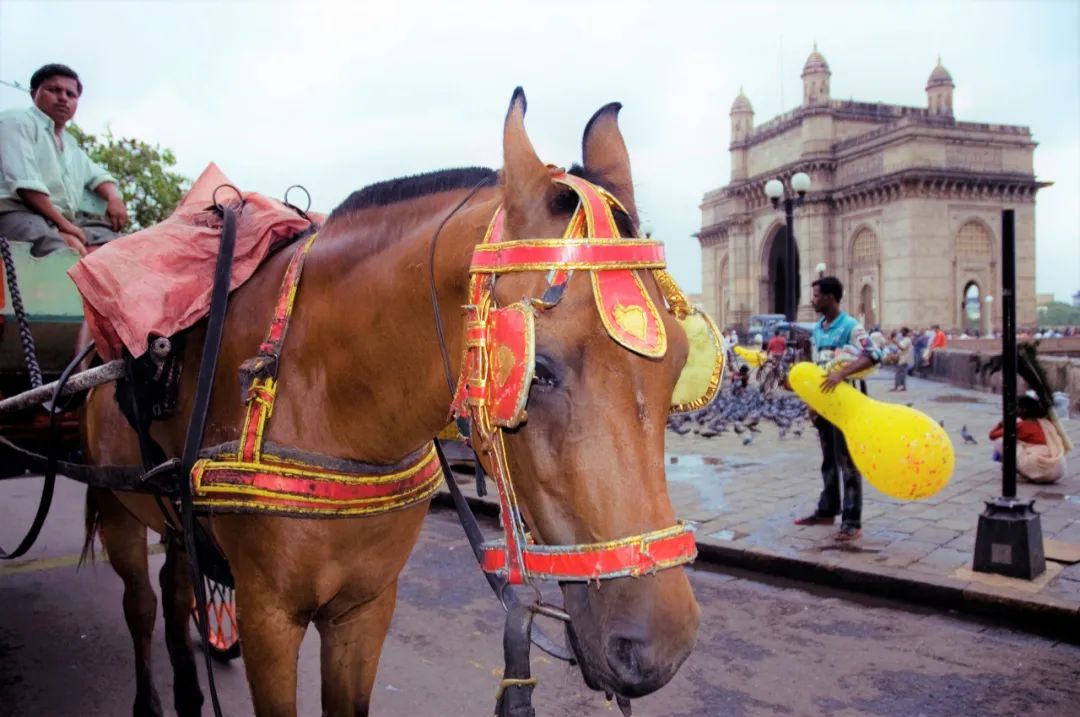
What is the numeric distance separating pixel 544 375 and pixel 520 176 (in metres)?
0.43

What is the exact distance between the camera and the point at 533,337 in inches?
54.2

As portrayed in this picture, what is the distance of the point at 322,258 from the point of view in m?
2.12

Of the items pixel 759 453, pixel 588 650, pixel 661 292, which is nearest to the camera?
pixel 588 650

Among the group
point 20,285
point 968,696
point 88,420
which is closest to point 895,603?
point 968,696

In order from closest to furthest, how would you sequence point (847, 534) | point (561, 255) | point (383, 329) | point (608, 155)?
1. point (561, 255)
2. point (608, 155)
3. point (383, 329)
4. point (847, 534)

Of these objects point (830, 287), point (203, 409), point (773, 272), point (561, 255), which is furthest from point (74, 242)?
point (773, 272)

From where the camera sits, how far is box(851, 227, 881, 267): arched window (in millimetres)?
44781

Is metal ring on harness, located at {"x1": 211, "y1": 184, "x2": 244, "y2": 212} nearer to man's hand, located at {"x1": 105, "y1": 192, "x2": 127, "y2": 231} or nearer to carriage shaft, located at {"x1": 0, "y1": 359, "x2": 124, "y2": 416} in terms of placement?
carriage shaft, located at {"x1": 0, "y1": 359, "x2": 124, "y2": 416}

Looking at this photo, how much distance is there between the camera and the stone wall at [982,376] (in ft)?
51.2

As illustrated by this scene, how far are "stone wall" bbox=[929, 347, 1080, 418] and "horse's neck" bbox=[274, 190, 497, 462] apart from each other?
9.77m

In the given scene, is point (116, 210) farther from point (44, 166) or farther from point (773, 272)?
point (773, 272)

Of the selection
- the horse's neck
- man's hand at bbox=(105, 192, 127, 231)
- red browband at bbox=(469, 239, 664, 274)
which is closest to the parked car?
man's hand at bbox=(105, 192, 127, 231)

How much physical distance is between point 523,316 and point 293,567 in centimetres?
107

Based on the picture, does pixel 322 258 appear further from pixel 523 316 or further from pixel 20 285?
pixel 20 285
